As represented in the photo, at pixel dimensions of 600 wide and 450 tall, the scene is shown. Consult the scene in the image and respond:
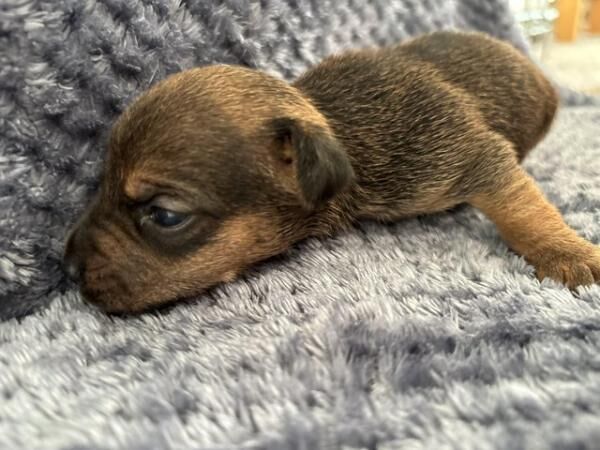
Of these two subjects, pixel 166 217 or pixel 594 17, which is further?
pixel 594 17

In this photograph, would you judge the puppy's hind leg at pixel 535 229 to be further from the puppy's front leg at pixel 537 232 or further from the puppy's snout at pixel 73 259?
the puppy's snout at pixel 73 259

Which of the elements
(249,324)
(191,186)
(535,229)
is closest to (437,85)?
(535,229)

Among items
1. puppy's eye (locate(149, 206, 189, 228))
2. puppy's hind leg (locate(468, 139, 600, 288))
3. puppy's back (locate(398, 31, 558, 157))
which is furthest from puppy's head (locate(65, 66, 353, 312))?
puppy's back (locate(398, 31, 558, 157))

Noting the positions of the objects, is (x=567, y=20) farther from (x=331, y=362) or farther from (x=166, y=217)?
(x=331, y=362)

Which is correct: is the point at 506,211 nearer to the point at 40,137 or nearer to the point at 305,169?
the point at 305,169

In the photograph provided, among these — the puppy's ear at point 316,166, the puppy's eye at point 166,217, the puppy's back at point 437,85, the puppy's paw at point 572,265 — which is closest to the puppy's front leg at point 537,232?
the puppy's paw at point 572,265

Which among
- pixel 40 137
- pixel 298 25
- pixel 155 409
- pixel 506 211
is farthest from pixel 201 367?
pixel 298 25
